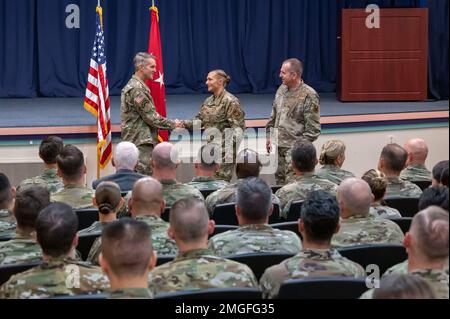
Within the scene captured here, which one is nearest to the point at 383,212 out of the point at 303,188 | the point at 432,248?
the point at 303,188

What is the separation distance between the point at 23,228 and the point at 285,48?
9107 millimetres

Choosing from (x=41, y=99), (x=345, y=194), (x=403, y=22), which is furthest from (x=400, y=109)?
(x=345, y=194)

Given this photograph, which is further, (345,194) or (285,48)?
(285,48)

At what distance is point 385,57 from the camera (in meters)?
11.6

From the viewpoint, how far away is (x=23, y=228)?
441 centimetres

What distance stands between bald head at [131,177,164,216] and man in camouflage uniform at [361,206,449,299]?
1.73 meters

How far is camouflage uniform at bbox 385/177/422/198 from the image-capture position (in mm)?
6164

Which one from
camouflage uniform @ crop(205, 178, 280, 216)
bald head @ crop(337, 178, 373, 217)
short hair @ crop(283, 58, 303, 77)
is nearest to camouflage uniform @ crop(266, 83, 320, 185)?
short hair @ crop(283, 58, 303, 77)

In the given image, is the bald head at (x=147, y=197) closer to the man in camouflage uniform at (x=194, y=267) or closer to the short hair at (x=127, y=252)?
the man in camouflage uniform at (x=194, y=267)

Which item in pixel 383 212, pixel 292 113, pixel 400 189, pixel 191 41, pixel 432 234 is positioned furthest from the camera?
pixel 191 41

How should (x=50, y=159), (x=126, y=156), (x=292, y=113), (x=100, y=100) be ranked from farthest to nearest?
(x=100, y=100)
(x=292, y=113)
(x=50, y=159)
(x=126, y=156)

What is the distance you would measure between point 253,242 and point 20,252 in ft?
3.73

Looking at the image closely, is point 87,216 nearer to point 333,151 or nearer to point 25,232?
point 25,232

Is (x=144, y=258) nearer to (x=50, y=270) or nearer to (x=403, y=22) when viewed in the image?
(x=50, y=270)
